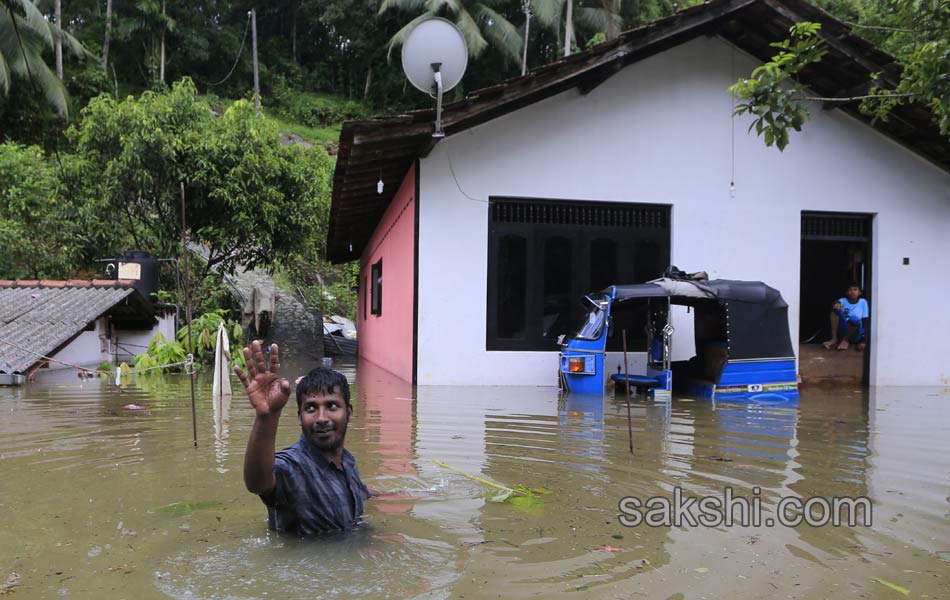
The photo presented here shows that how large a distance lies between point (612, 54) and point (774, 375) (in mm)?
4930

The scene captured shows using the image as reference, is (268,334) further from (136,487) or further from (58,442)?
(136,487)

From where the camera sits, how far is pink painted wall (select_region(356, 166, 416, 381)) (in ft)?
38.0

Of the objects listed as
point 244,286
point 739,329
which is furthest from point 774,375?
point 244,286

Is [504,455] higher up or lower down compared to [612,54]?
lower down

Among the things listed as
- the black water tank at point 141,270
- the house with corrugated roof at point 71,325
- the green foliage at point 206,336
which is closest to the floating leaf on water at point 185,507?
the house with corrugated roof at point 71,325

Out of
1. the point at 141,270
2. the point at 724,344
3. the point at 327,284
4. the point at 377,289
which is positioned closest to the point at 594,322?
the point at 724,344

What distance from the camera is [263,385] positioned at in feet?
9.31

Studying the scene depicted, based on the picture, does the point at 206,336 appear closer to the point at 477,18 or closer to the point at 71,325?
the point at 71,325

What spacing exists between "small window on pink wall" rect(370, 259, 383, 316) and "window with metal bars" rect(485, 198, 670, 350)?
218 inches

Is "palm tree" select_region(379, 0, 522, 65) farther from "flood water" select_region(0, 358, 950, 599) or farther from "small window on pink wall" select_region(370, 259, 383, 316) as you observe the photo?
"flood water" select_region(0, 358, 950, 599)

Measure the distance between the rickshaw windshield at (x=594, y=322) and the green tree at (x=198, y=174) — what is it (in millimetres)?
9121

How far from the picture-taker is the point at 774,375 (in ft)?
32.4

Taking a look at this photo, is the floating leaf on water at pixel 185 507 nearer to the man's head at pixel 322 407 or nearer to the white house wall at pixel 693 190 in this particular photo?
the man's head at pixel 322 407

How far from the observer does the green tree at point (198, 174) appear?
15648 millimetres
